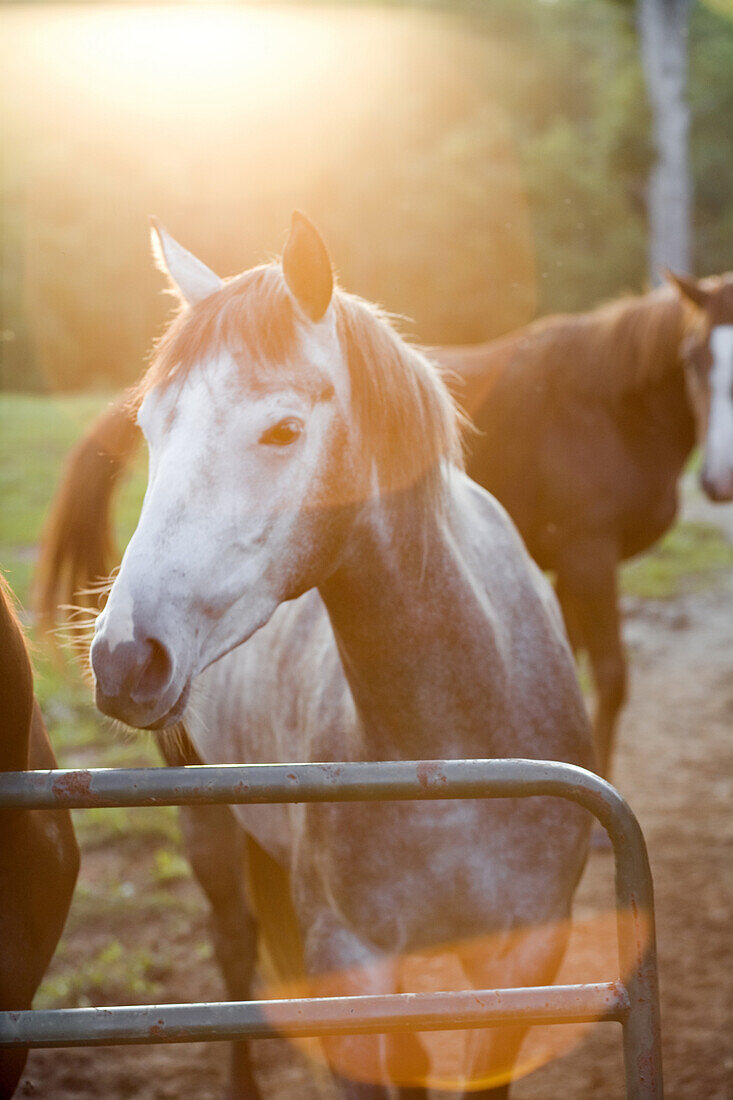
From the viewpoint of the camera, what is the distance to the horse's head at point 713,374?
161 inches

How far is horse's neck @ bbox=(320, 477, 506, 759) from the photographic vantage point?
176 cm

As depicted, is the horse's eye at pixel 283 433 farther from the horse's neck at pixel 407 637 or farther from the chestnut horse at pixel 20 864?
the chestnut horse at pixel 20 864

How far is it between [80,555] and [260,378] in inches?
75.5

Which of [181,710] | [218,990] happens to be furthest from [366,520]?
[218,990]

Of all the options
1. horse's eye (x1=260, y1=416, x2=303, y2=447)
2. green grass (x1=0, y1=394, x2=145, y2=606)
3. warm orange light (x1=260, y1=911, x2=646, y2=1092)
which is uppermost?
horse's eye (x1=260, y1=416, x2=303, y2=447)

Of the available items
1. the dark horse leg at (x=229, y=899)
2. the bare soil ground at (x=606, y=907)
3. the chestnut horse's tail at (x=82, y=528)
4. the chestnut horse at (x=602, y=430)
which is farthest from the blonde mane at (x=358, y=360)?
the chestnut horse at (x=602, y=430)

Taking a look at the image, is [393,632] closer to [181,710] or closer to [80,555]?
[181,710]

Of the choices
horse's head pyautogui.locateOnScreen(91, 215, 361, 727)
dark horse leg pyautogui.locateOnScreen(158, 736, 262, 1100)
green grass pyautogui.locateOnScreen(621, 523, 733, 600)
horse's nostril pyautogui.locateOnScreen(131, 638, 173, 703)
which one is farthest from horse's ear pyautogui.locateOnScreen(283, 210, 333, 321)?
green grass pyautogui.locateOnScreen(621, 523, 733, 600)

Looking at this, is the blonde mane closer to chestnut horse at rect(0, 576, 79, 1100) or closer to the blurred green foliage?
chestnut horse at rect(0, 576, 79, 1100)

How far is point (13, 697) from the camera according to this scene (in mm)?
1512

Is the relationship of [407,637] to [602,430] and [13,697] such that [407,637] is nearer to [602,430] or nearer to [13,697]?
[13,697]

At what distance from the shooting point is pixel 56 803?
123cm

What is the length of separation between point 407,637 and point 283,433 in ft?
1.49

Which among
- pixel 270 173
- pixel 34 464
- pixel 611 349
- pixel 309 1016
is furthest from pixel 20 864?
pixel 270 173
